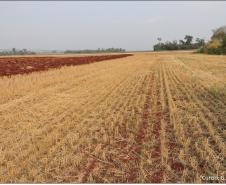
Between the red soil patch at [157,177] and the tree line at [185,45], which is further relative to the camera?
the tree line at [185,45]

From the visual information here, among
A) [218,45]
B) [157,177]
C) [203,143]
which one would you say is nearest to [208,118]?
[203,143]

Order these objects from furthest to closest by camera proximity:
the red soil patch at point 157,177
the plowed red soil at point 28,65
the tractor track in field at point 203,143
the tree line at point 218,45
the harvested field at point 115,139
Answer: the tree line at point 218,45 < the plowed red soil at point 28,65 < the tractor track in field at point 203,143 < the harvested field at point 115,139 < the red soil patch at point 157,177

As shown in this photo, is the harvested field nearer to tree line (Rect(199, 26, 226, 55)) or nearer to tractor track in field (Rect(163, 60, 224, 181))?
tractor track in field (Rect(163, 60, 224, 181))

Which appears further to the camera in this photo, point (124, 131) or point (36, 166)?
point (124, 131)

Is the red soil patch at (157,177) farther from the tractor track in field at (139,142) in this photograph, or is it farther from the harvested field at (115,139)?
the tractor track in field at (139,142)

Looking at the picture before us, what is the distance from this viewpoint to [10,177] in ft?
16.7

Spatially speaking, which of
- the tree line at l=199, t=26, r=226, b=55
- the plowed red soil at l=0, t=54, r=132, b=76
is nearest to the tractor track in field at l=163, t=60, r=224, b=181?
the plowed red soil at l=0, t=54, r=132, b=76

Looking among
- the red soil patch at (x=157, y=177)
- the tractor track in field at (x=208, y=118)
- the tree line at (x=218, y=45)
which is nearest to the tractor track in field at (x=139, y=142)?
the red soil patch at (x=157, y=177)

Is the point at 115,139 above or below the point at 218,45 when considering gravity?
above

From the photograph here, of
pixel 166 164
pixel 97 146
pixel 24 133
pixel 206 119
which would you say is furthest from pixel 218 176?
pixel 24 133

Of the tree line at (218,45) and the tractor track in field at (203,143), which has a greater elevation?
the tractor track in field at (203,143)

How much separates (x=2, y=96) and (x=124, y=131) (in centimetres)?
752

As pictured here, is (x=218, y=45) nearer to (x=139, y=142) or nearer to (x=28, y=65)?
(x=28, y=65)

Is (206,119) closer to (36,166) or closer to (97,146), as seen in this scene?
(97,146)
